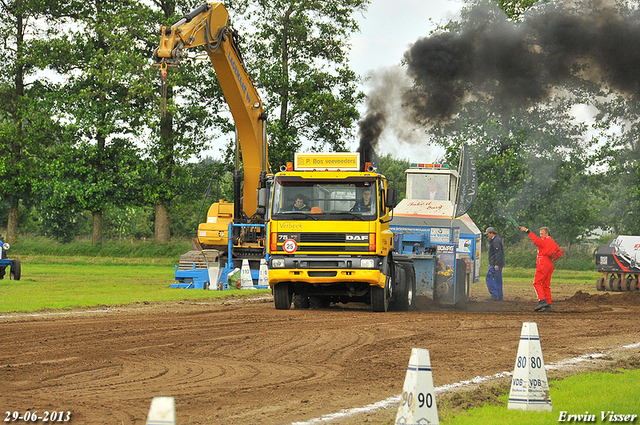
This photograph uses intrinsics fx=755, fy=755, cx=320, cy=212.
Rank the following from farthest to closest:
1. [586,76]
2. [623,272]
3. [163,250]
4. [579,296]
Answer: [163,250]
[623,272]
[579,296]
[586,76]

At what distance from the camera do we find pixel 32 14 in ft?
154

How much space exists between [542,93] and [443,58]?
11.5ft

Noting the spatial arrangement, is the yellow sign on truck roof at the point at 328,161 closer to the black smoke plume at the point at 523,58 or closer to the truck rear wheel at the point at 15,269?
the black smoke plume at the point at 523,58

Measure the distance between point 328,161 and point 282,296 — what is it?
10.7 ft

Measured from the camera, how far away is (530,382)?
684cm

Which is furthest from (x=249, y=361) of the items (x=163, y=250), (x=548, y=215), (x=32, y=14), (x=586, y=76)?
(x=32, y=14)

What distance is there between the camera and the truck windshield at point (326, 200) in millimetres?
16141

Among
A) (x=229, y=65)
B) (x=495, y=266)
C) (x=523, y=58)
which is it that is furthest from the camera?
(x=229, y=65)

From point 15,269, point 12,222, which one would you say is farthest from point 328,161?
point 12,222

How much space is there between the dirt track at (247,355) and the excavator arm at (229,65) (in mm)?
7161

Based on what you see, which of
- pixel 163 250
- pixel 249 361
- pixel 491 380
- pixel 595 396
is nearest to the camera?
pixel 595 396

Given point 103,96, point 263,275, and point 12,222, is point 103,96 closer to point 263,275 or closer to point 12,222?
point 12,222

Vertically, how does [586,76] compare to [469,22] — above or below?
below

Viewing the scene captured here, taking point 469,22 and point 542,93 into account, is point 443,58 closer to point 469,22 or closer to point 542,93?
point 469,22
